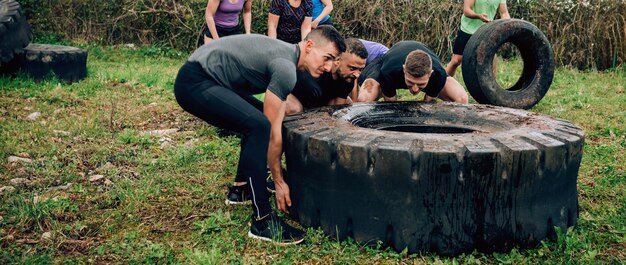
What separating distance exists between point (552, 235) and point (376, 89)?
2352 millimetres

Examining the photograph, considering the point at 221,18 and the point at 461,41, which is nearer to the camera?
the point at 221,18

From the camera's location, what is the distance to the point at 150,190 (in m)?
4.06

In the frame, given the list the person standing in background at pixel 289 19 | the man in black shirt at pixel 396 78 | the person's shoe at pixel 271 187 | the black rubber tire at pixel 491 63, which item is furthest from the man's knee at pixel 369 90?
the person standing in background at pixel 289 19

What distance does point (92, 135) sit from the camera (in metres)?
5.44

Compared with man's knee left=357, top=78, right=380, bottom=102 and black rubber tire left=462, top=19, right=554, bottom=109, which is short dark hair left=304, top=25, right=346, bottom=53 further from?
black rubber tire left=462, top=19, right=554, bottom=109

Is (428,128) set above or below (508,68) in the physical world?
above

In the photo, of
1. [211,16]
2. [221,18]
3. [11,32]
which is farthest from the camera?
[11,32]

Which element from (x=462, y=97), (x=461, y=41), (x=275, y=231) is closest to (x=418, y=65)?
(x=462, y=97)

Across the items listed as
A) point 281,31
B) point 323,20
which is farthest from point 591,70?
point 281,31

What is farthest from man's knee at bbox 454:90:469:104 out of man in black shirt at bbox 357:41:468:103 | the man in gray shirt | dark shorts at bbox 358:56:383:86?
the man in gray shirt

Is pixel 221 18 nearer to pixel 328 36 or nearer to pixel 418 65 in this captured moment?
pixel 418 65

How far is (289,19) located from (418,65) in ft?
7.99

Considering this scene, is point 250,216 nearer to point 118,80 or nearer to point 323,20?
point 323,20

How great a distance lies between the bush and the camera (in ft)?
32.9
